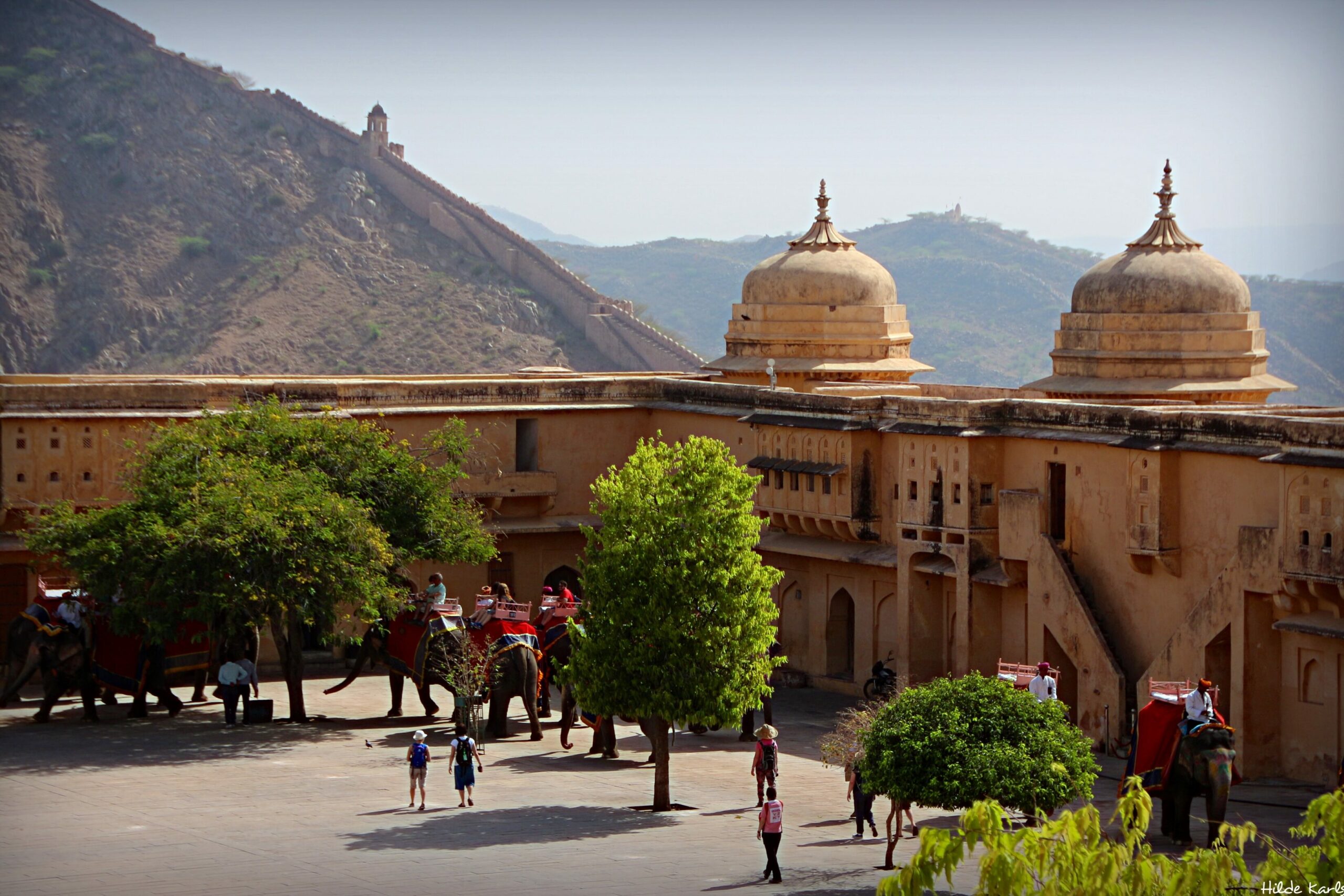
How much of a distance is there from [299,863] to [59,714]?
9.38 meters

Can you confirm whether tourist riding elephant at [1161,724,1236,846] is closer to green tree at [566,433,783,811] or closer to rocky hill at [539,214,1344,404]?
green tree at [566,433,783,811]

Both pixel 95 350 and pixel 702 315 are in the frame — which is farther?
pixel 702 315

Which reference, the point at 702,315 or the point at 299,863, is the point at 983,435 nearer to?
the point at 299,863

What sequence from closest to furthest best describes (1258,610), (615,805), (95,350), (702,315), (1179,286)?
(615,805)
(1258,610)
(1179,286)
(95,350)
(702,315)

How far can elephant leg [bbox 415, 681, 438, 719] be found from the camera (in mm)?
26375

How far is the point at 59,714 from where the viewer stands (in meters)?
27.0

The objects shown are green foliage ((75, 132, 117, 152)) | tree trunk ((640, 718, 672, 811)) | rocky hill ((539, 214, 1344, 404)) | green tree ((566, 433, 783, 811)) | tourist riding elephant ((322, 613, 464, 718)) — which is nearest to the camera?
green tree ((566, 433, 783, 811))

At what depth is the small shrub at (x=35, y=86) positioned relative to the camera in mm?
113000

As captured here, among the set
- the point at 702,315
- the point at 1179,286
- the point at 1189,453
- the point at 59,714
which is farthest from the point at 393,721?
the point at 702,315

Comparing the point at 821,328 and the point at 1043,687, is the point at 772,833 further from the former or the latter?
the point at 821,328

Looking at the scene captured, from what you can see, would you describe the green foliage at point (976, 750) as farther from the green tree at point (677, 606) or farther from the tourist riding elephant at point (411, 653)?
the tourist riding elephant at point (411, 653)

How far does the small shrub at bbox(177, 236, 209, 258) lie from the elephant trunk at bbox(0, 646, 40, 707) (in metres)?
82.6

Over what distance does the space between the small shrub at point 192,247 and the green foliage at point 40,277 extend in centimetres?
796

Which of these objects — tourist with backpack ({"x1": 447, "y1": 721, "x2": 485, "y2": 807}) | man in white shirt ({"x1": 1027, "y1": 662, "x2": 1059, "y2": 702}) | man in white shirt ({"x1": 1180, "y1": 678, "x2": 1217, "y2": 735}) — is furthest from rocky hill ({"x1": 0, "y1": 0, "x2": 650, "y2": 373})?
man in white shirt ({"x1": 1180, "y1": 678, "x2": 1217, "y2": 735})
